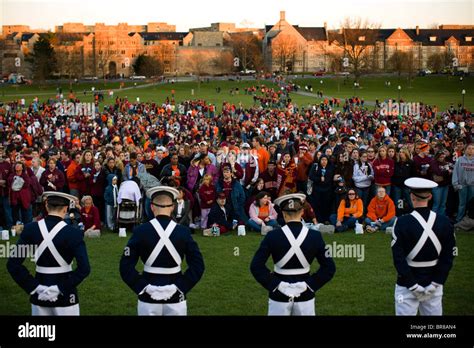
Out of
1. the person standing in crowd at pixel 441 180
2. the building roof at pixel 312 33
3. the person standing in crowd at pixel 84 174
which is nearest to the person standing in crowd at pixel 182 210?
the person standing in crowd at pixel 84 174

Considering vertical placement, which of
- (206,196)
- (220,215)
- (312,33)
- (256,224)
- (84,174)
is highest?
(312,33)

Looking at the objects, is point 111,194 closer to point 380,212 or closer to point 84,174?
point 84,174

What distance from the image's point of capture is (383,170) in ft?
47.3

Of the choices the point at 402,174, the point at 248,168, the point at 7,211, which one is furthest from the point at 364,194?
the point at 7,211

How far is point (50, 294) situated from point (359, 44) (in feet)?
334

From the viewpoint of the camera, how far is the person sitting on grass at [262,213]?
1371cm

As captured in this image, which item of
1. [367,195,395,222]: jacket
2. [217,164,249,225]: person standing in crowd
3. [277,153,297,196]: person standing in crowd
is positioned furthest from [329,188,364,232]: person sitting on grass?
[217,164,249,225]: person standing in crowd

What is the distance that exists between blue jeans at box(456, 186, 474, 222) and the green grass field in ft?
119

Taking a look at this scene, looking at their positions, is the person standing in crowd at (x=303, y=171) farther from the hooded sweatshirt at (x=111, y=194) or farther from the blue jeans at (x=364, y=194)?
the hooded sweatshirt at (x=111, y=194)

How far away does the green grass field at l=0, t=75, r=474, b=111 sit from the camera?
204ft

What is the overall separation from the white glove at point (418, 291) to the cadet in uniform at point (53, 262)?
10.1ft

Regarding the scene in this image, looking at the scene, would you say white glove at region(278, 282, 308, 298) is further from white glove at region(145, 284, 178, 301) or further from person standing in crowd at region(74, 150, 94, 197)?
person standing in crowd at region(74, 150, 94, 197)
